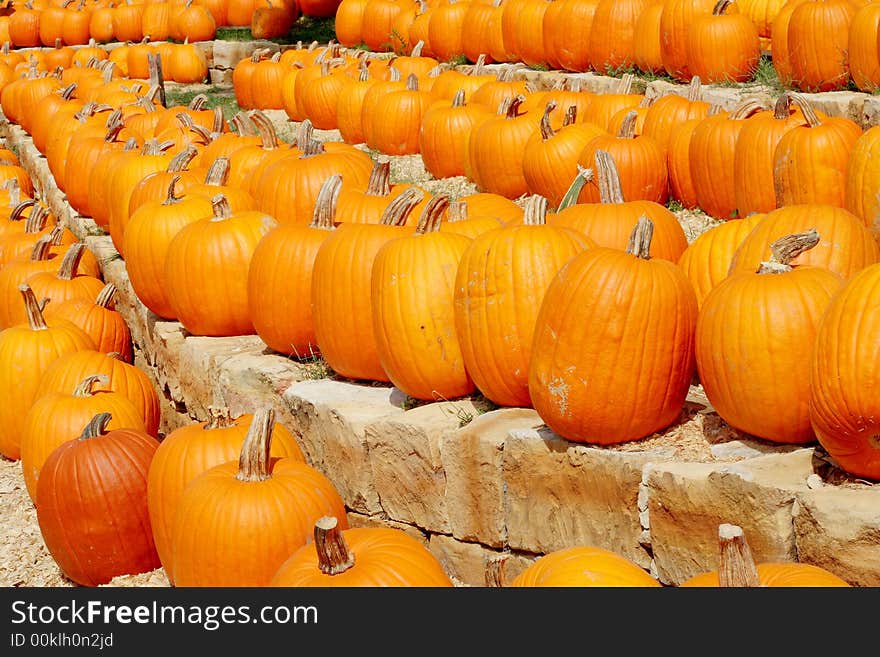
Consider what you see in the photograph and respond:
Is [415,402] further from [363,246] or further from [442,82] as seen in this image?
[442,82]

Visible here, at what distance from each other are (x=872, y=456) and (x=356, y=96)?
7.22 meters

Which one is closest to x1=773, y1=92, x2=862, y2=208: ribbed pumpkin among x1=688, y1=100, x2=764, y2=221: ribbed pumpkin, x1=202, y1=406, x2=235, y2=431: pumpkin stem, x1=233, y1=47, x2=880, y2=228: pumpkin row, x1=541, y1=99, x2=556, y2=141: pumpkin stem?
x1=233, y1=47, x2=880, y2=228: pumpkin row

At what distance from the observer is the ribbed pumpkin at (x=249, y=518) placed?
3193 mm

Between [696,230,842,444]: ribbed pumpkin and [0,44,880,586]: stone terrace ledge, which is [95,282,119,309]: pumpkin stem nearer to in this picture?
[0,44,880,586]: stone terrace ledge

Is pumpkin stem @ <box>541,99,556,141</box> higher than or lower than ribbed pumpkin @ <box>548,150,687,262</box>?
lower

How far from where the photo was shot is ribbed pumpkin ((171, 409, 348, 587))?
10.5ft

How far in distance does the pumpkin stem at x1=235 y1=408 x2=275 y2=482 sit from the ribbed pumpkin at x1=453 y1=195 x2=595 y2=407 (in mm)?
686

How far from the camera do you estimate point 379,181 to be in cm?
488

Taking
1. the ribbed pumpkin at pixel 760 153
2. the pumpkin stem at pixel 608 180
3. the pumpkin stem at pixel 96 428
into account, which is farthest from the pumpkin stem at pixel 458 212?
the ribbed pumpkin at pixel 760 153

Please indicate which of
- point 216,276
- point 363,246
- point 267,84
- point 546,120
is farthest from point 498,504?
point 267,84

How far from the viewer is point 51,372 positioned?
5.25 meters

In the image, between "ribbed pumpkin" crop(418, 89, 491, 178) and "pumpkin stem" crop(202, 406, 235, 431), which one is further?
"ribbed pumpkin" crop(418, 89, 491, 178)

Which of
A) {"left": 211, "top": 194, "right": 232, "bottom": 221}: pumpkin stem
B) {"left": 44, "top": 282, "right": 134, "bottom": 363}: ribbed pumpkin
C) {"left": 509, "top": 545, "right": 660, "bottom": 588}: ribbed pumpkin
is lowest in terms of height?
{"left": 44, "top": 282, "right": 134, "bottom": 363}: ribbed pumpkin

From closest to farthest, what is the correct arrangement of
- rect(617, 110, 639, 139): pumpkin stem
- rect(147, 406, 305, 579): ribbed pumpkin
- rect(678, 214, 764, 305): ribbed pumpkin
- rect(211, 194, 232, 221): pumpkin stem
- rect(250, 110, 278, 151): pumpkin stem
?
rect(678, 214, 764, 305): ribbed pumpkin < rect(147, 406, 305, 579): ribbed pumpkin < rect(211, 194, 232, 221): pumpkin stem < rect(617, 110, 639, 139): pumpkin stem < rect(250, 110, 278, 151): pumpkin stem
